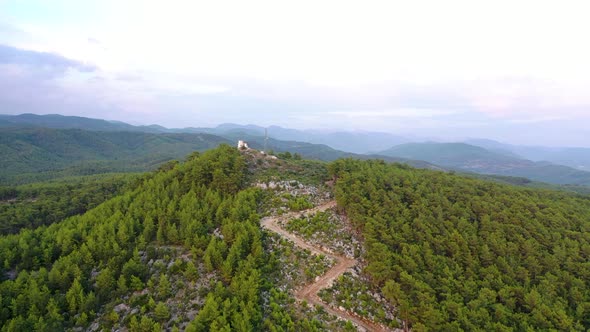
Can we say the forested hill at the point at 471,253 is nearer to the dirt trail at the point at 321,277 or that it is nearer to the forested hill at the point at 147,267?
the dirt trail at the point at 321,277

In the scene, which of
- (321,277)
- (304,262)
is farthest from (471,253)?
(304,262)

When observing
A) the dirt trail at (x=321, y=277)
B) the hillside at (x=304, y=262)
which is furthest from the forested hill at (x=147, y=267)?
the dirt trail at (x=321, y=277)

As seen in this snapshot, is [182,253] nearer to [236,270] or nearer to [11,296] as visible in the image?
[236,270]

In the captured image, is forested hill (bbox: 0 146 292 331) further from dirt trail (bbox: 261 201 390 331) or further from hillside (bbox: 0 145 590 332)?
dirt trail (bbox: 261 201 390 331)

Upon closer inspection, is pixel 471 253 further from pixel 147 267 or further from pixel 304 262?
pixel 147 267

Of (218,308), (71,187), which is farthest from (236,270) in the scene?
(71,187)

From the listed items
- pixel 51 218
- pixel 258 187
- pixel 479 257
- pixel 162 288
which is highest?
pixel 258 187

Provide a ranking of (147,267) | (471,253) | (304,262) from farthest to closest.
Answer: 1. (471,253)
2. (304,262)
3. (147,267)
